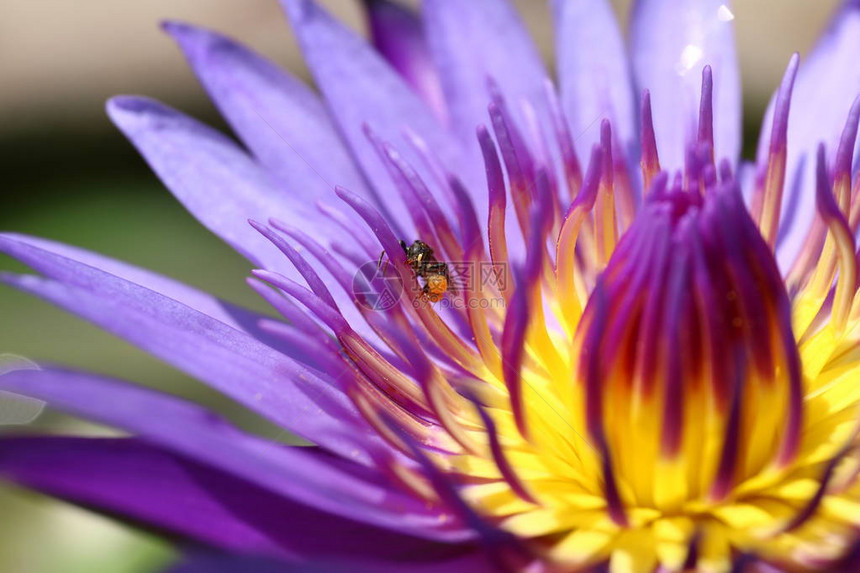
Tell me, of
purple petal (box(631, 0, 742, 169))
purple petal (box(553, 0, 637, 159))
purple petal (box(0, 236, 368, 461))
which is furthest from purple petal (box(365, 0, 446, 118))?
purple petal (box(0, 236, 368, 461))

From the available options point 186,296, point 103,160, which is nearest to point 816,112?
point 186,296

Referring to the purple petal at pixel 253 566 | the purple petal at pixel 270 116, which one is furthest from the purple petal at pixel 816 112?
the purple petal at pixel 253 566

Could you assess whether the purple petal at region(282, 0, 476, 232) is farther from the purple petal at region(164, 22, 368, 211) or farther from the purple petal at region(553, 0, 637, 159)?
the purple petal at region(553, 0, 637, 159)

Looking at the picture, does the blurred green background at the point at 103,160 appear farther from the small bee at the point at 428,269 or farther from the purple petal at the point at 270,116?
the small bee at the point at 428,269

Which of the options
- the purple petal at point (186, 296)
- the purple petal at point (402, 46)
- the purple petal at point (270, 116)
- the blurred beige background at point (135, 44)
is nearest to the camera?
the purple petal at point (186, 296)

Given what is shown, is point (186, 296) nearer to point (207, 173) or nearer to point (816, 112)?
point (207, 173)
